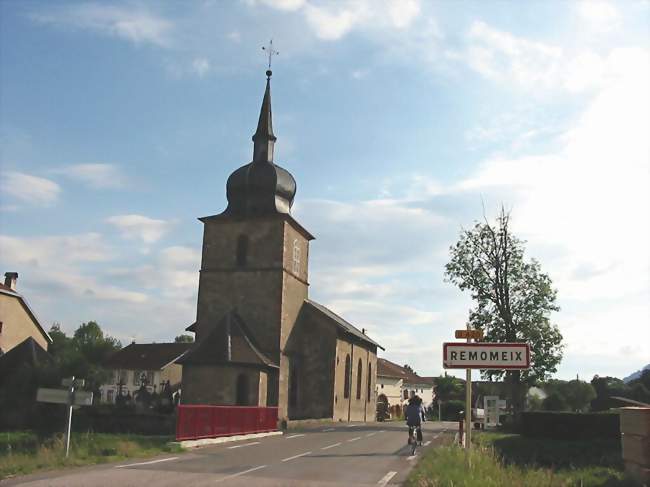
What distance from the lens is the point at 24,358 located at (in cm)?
3416

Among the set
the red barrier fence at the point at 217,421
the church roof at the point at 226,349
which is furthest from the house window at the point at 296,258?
the red barrier fence at the point at 217,421

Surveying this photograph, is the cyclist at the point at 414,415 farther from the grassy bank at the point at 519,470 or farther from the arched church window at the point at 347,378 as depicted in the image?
the arched church window at the point at 347,378

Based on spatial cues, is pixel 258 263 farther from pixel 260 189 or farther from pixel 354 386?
pixel 354 386

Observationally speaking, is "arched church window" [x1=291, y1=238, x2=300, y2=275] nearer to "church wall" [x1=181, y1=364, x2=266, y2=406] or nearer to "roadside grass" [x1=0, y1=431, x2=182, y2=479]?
"church wall" [x1=181, y1=364, x2=266, y2=406]

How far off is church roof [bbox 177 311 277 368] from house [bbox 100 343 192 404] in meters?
25.0

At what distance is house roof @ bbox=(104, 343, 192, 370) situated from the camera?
59688 millimetres

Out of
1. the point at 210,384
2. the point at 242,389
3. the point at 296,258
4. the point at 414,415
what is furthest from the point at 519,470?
the point at 296,258

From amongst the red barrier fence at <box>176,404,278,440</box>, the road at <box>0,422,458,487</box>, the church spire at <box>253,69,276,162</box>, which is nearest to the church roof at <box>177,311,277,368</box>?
the red barrier fence at <box>176,404,278,440</box>

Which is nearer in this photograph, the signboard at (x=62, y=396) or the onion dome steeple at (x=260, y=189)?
the signboard at (x=62, y=396)

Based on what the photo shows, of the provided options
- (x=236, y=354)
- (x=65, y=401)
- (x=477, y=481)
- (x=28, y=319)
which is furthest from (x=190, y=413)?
(x=28, y=319)

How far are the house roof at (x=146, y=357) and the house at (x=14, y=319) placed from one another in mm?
11844

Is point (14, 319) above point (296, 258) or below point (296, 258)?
below

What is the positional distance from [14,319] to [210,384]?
70.9 feet

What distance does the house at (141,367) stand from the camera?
59.3 meters
